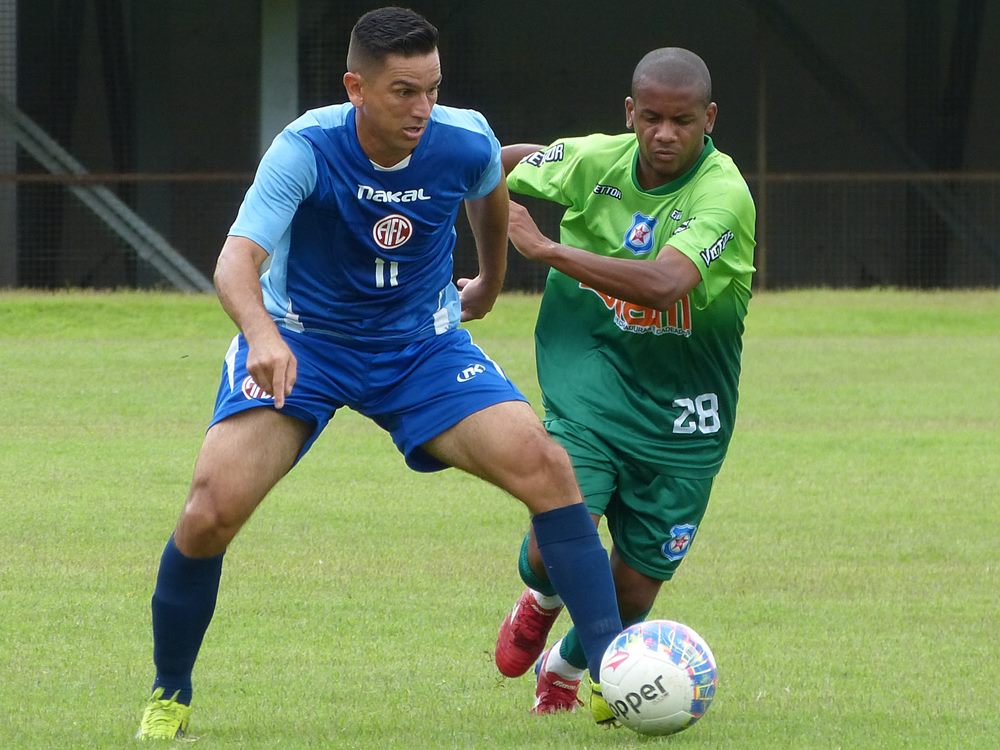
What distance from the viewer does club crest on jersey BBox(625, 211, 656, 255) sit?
17.9 feet

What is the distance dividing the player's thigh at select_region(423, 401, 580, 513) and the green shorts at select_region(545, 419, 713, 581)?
1.89ft

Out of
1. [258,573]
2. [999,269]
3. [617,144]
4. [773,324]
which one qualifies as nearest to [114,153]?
[773,324]

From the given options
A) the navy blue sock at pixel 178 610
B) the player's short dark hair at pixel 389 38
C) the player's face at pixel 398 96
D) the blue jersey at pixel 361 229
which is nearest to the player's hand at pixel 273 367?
the blue jersey at pixel 361 229

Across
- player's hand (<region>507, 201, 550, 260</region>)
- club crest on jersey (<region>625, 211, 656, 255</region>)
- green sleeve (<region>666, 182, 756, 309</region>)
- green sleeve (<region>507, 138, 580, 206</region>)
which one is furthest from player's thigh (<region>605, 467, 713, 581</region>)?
green sleeve (<region>507, 138, 580, 206</region>)

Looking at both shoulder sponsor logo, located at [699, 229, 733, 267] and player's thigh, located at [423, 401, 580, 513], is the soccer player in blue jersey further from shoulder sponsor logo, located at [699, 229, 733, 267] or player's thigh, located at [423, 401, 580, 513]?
shoulder sponsor logo, located at [699, 229, 733, 267]

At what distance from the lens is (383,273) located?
16.4 ft

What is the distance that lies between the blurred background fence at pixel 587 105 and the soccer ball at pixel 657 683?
19436mm

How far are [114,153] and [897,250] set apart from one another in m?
11.7

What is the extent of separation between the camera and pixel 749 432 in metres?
12.7

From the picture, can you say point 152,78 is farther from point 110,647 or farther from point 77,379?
point 110,647

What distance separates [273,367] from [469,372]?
848 millimetres

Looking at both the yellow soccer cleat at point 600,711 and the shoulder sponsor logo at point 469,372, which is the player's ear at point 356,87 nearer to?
the shoulder sponsor logo at point 469,372

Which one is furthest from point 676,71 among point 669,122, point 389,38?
point 389,38

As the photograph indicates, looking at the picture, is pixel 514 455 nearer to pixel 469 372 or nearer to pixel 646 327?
pixel 469 372
